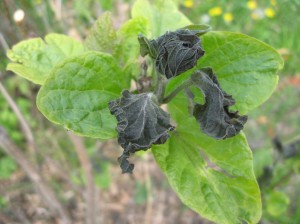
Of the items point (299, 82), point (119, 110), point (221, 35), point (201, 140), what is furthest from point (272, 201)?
point (299, 82)

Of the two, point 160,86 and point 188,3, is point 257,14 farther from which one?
point 160,86

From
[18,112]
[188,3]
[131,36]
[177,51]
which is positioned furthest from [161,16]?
[188,3]

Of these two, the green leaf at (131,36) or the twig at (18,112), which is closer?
the green leaf at (131,36)

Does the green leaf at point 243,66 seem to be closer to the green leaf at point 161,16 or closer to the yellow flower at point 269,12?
the green leaf at point 161,16

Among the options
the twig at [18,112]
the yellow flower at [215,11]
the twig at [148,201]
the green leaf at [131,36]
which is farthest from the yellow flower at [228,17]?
the green leaf at [131,36]

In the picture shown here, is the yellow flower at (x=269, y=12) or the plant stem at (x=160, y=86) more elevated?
the plant stem at (x=160, y=86)

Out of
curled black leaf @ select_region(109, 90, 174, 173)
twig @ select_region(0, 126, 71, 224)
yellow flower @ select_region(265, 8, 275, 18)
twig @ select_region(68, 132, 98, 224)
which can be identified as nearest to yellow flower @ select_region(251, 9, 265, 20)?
yellow flower @ select_region(265, 8, 275, 18)

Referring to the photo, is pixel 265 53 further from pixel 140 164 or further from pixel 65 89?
pixel 140 164

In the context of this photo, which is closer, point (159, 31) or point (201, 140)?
point (201, 140)
